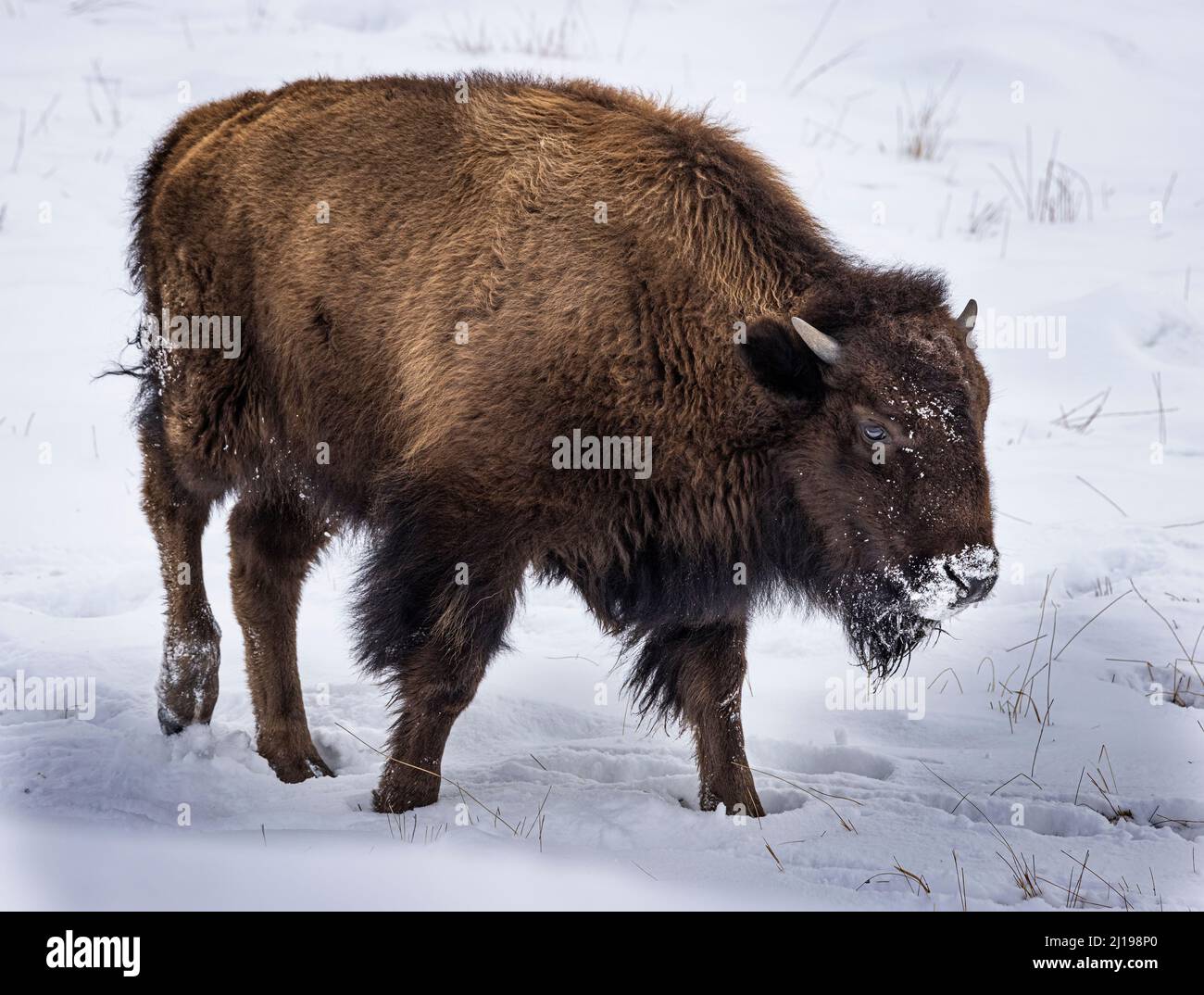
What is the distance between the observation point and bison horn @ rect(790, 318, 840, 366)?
12.6 feet

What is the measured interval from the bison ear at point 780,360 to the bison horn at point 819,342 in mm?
25

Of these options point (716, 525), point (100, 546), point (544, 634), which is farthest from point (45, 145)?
point (716, 525)

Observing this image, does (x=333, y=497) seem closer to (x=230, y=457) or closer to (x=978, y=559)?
(x=230, y=457)

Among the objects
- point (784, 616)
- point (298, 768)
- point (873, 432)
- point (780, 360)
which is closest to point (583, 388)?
point (780, 360)

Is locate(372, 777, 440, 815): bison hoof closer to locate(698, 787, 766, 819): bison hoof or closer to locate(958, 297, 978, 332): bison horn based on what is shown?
locate(698, 787, 766, 819): bison hoof

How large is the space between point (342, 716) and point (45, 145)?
807 centimetres

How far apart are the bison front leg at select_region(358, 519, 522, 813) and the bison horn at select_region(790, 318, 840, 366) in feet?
3.63

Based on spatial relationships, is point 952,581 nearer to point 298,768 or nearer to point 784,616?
point 298,768

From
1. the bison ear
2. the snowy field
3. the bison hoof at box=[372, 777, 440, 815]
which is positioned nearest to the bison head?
the bison ear

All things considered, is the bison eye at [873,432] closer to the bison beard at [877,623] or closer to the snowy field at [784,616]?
the bison beard at [877,623]

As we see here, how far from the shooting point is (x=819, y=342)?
3842 mm

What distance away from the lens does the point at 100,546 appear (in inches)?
273

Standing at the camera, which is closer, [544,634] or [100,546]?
[544,634]

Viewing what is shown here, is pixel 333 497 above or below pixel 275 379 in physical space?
below
